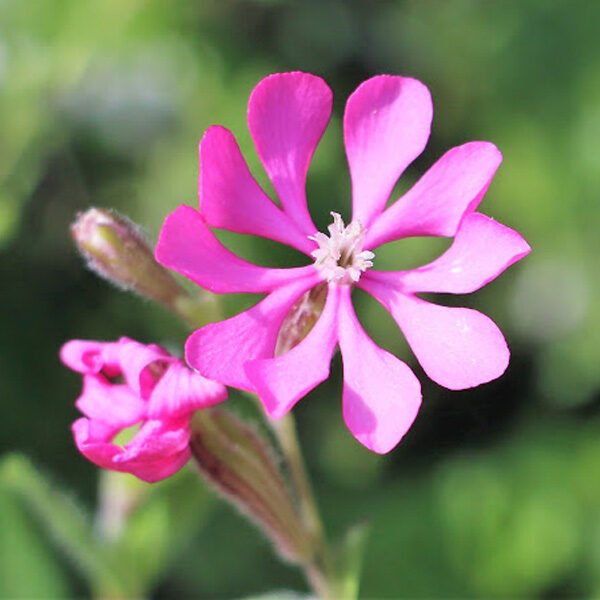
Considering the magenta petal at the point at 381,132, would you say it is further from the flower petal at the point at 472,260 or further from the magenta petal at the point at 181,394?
the magenta petal at the point at 181,394

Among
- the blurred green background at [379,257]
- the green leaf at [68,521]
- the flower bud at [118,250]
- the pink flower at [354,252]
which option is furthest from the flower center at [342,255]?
the blurred green background at [379,257]

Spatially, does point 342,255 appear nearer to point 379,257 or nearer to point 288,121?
point 288,121

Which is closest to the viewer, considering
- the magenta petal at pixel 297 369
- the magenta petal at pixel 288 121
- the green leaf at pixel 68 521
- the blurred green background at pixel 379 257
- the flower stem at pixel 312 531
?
the magenta petal at pixel 297 369

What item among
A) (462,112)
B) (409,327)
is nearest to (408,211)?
(409,327)

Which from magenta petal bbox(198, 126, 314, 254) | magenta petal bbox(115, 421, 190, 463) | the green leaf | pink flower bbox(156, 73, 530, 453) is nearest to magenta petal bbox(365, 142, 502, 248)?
pink flower bbox(156, 73, 530, 453)

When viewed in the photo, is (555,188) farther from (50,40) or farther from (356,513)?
(50,40)

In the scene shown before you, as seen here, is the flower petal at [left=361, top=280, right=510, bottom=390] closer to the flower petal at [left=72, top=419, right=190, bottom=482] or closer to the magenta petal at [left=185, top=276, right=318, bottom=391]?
the magenta petal at [left=185, top=276, right=318, bottom=391]
